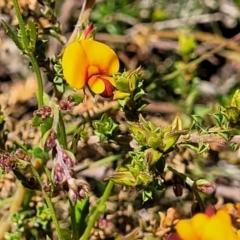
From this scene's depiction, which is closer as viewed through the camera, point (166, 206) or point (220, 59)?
point (166, 206)

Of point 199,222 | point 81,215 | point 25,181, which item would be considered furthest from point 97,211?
point 199,222

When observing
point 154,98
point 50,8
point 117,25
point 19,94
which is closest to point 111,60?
point 50,8

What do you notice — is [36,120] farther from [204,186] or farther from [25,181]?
[204,186]

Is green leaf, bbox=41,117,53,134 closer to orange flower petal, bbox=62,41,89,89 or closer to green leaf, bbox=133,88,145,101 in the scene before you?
orange flower petal, bbox=62,41,89,89

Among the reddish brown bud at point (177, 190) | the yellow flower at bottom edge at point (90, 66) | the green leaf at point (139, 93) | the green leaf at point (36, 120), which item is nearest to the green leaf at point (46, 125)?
the green leaf at point (36, 120)

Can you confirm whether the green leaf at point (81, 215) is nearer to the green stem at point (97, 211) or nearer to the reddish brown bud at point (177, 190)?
the green stem at point (97, 211)

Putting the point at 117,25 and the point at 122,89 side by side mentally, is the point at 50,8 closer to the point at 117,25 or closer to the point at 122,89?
the point at 122,89

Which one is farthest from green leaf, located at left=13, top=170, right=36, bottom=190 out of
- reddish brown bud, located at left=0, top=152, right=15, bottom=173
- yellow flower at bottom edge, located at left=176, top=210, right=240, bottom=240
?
yellow flower at bottom edge, located at left=176, top=210, right=240, bottom=240
